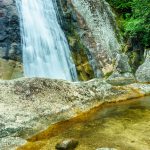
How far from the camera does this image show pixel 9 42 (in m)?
21.3

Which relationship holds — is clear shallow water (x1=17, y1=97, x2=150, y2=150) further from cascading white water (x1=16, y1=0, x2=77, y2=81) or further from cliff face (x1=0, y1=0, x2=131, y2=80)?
cliff face (x1=0, y1=0, x2=131, y2=80)

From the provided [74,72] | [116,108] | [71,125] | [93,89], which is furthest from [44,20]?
[71,125]

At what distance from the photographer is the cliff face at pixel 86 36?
70.5 ft

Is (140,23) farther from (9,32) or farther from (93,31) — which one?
(9,32)

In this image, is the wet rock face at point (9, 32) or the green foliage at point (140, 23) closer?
A: the wet rock face at point (9, 32)

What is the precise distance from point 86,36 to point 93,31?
693 millimetres

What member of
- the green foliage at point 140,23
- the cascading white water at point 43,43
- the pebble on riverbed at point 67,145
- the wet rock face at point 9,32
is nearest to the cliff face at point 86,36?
the wet rock face at point 9,32

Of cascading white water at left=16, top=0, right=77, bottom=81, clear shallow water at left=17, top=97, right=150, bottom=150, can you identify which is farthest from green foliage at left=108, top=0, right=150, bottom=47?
clear shallow water at left=17, top=97, right=150, bottom=150

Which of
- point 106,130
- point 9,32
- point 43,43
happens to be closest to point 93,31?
point 43,43

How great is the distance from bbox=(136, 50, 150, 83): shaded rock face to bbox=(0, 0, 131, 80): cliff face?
107 cm

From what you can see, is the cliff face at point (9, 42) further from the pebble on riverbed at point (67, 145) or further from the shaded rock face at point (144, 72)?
the pebble on riverbed at point (67, 145)

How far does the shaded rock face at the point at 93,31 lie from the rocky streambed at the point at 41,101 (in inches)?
232

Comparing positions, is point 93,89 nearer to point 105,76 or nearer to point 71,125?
point 71,125

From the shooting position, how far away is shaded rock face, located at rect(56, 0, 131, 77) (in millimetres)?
23016
